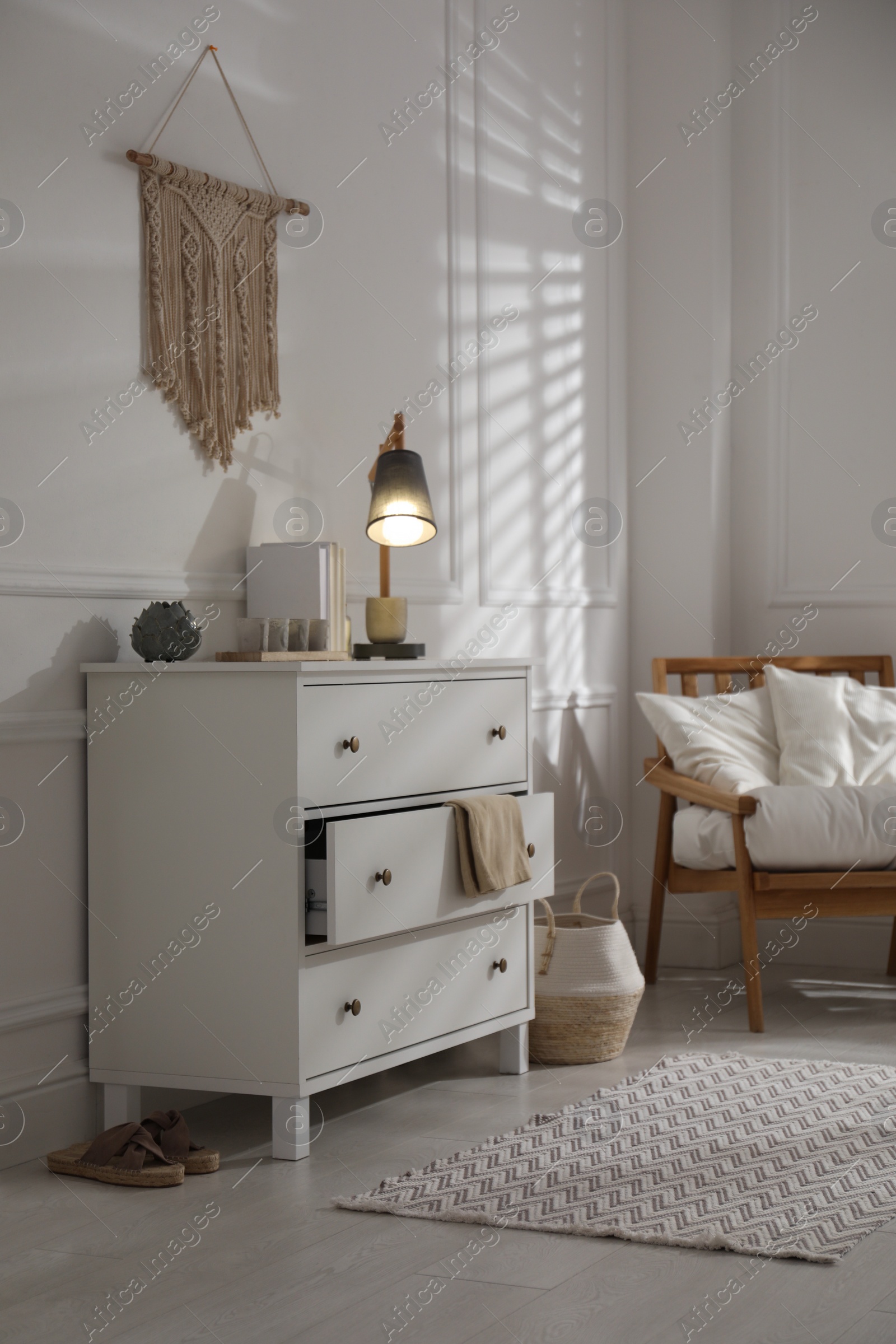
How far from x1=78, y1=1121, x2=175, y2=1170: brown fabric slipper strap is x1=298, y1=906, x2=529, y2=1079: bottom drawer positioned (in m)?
0.29

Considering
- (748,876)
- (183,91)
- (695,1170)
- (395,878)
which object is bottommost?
(695,1170)

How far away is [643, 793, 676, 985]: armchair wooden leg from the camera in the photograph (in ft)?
13.0

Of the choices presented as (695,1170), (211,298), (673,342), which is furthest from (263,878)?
(673,342)

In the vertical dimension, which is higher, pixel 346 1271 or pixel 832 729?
pixel 832 729

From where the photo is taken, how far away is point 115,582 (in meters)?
2.69

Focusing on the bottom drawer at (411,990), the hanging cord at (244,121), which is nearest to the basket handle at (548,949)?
the bottom drawer at (411,990)

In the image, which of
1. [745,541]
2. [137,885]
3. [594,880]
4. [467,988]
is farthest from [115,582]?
[745,541]

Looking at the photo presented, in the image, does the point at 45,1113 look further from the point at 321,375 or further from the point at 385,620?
the point at 321,375

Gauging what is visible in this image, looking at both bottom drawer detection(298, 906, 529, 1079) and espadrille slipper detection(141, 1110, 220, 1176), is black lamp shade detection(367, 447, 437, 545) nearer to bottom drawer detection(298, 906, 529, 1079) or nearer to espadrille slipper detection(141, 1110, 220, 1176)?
bottom drawer detection(298, 906, 529, 1079)

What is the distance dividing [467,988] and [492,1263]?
91 cm

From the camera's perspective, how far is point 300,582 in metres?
2.92

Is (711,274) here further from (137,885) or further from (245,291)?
(137,885)

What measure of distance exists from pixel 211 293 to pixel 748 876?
1865 mm

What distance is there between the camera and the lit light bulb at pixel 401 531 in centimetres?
303
